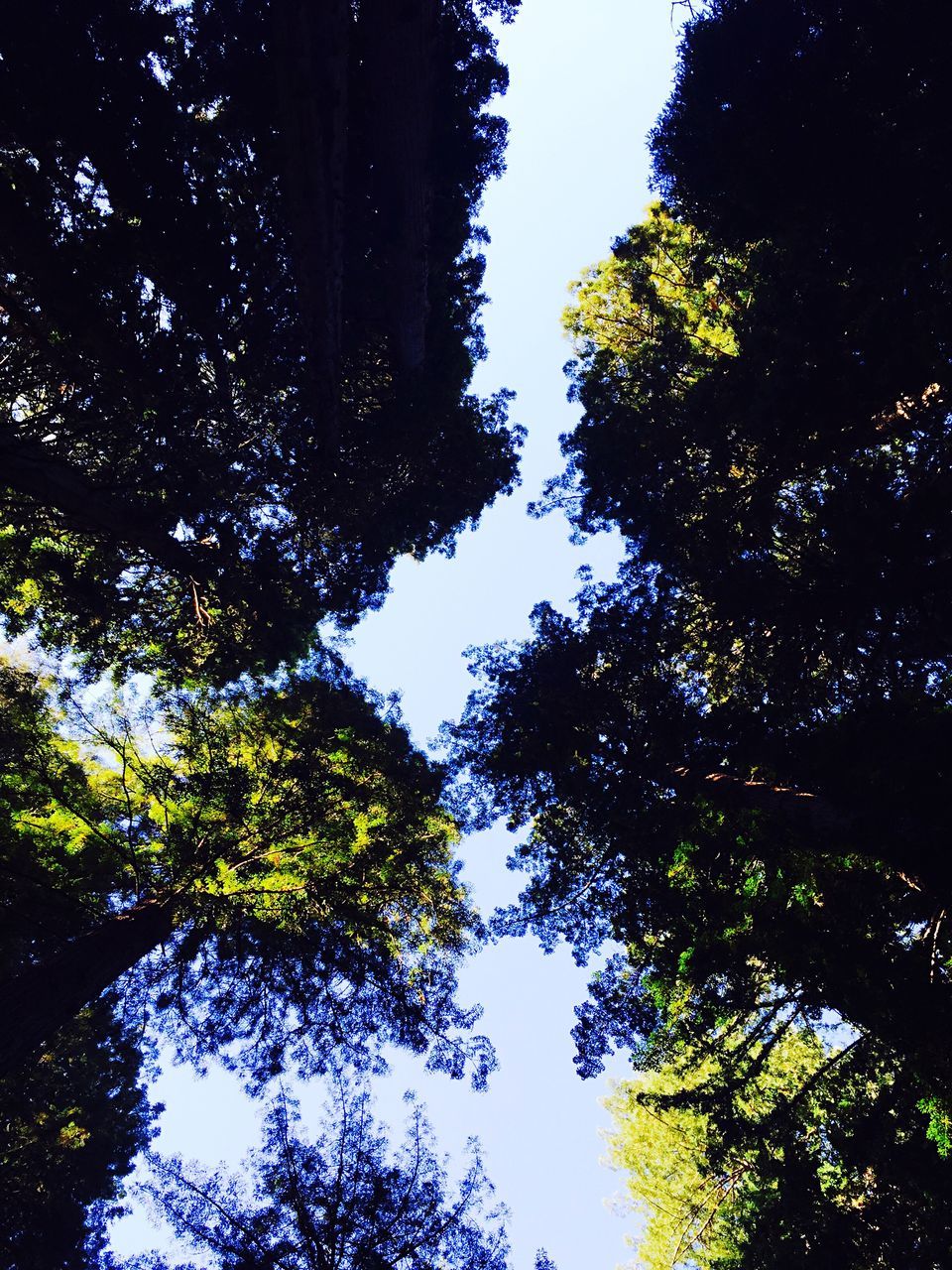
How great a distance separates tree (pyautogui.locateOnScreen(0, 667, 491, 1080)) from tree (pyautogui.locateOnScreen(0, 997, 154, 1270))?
6.28 ft

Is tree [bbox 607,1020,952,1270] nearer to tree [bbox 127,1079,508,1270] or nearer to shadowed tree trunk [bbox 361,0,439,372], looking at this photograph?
tree [bbox 127,1079,508,1270]

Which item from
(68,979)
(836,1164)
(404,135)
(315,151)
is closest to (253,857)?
(68,979)

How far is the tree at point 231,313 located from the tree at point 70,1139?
7.41m

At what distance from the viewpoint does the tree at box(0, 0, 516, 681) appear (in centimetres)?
658

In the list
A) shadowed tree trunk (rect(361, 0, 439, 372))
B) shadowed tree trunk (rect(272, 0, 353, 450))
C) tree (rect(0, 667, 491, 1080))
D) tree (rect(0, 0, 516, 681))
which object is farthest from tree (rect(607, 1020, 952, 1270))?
shadowed tree trunk (rect(361, 0, 439, 372))

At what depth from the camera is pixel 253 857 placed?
9.13 meters

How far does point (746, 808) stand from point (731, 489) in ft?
17.6

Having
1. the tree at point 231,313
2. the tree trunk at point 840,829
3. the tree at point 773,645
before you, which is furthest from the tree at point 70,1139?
the tree trunk at point 840,829

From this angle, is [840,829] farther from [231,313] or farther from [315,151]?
[231,313]

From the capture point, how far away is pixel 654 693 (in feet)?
28.7

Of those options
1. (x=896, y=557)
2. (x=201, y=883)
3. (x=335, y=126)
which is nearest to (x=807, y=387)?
(x=896, y=557)

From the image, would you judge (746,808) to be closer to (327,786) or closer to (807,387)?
(807,387)

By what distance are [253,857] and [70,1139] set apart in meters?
6.64

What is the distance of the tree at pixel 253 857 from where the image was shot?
866cm
